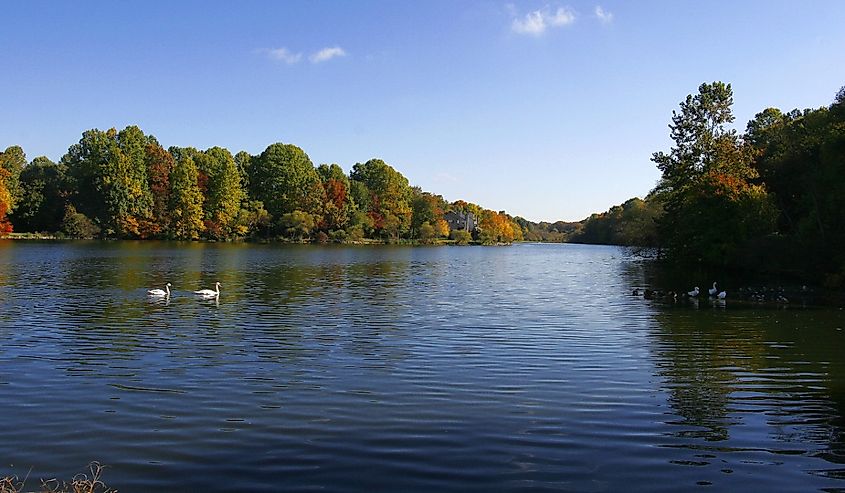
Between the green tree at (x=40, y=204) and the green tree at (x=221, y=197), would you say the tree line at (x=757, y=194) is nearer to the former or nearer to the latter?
the green tree at (x=221, y=197)

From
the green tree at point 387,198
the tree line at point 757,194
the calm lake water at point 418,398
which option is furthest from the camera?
the green tree at point 387,198

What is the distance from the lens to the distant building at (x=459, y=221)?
17075cm

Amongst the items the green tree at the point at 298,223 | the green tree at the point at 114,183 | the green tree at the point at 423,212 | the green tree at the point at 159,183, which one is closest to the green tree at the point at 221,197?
the green tree at the point at 159,183

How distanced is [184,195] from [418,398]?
98438 mm

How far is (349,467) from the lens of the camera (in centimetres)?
788

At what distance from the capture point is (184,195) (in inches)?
3991

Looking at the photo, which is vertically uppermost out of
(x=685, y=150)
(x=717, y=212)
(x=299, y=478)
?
(x=685, y=150)

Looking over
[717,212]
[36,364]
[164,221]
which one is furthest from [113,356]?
[164,221]

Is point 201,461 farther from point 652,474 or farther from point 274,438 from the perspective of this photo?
point 652,474

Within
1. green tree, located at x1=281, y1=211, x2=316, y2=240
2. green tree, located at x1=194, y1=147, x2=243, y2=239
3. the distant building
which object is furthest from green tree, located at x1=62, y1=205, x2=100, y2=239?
the distant building

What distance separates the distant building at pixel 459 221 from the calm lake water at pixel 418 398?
146m

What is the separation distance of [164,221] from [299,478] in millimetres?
102367

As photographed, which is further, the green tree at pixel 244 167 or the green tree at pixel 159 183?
the green tree at pixel 244 167

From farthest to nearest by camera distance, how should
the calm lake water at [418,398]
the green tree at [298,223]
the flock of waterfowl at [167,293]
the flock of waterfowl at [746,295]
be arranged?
the green tree at [298,223], the flock of waterfowl at [746,295], the flock of waterfowl at [167,293], the calm lake water at [418,398]
